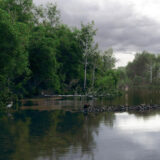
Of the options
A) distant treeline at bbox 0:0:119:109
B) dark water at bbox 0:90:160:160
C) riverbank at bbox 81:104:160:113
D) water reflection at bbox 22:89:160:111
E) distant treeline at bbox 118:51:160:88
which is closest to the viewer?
dark water at bbox 0:90:160:160

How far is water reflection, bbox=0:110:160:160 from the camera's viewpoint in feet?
53.9

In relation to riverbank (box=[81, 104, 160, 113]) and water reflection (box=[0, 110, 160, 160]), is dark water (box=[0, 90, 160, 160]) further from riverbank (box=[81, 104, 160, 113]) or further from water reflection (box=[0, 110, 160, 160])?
riverbank (box=[81, 104, 160, 113])

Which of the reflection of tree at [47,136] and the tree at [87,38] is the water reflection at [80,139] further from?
the tree at [87,38]

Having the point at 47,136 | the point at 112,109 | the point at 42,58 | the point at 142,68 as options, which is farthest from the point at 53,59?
the point at 142,68

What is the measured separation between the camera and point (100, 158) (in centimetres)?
1588

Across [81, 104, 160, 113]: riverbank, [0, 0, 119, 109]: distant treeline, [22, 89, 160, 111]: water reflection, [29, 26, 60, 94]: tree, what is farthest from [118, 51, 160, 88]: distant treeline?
[81, 104, 160, 113]: riverbank

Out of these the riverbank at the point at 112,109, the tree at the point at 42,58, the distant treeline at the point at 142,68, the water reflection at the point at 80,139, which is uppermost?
the distant treeline at the point at 142,68

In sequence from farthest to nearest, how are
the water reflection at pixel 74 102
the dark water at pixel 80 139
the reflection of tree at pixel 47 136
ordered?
the water reflection at pixel 74 102 < the reflection of tree at pixel 47 136 < the dark water at pixel 80 139

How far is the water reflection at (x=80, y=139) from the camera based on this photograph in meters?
16.4

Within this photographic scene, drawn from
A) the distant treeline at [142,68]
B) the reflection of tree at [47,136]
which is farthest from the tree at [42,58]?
the distant treeline at [142,68]

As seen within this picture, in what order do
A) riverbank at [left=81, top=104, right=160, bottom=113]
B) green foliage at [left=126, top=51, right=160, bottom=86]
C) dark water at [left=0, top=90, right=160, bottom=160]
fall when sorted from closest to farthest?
dark water at [left=0, top=90, right=160, bottom=160]
riverbank at [left=81, top=104, right=160, bottom=113]
green foliage at [left=126, top=51, right=160, bottom=86]

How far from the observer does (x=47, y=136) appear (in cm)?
2145

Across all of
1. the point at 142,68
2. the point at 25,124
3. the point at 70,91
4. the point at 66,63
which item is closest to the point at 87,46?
the point at 66,63

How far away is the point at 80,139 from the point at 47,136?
2.93 meters
